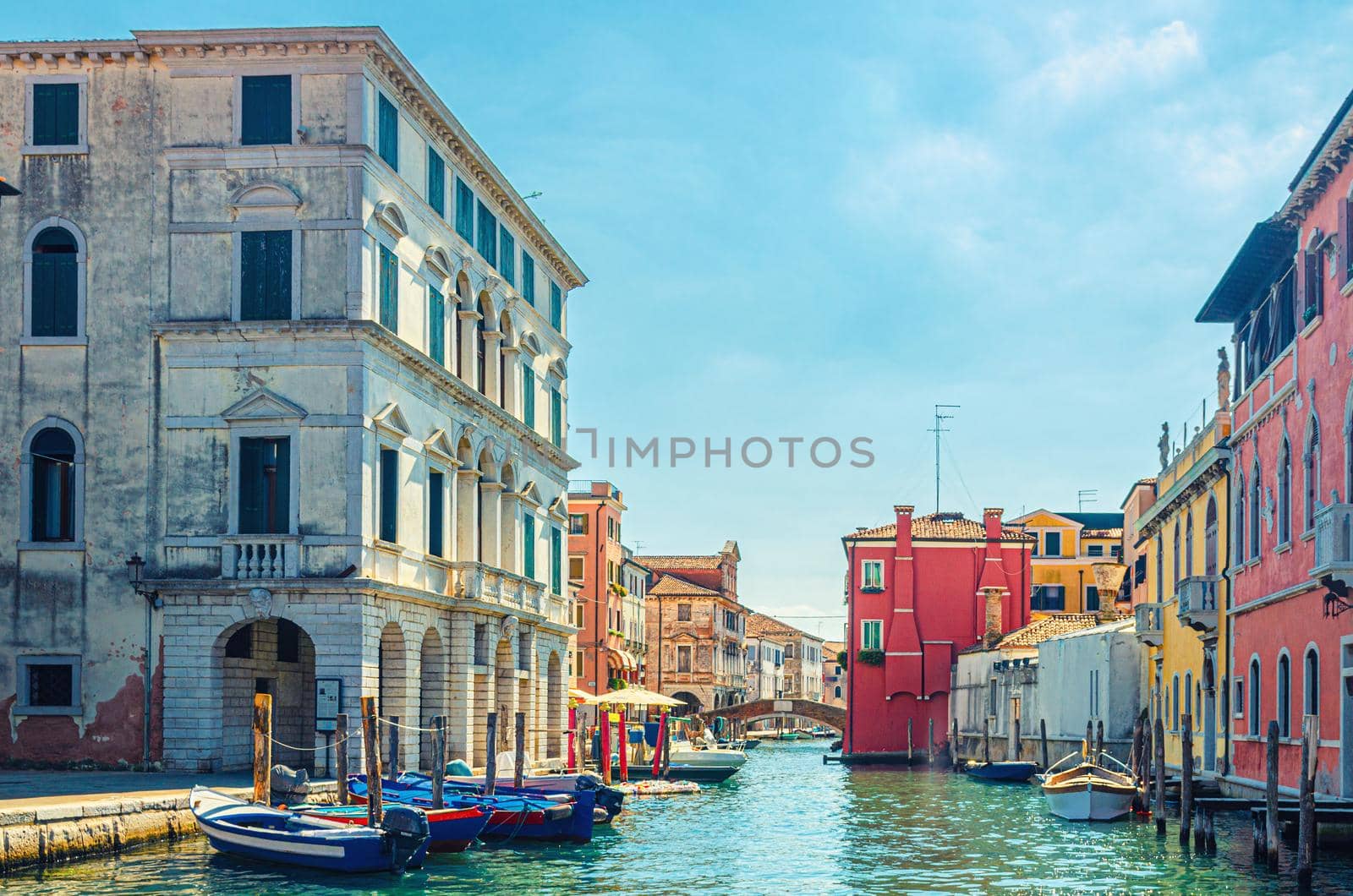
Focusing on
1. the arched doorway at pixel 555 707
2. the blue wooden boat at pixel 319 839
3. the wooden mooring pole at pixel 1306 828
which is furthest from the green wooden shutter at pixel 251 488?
the wooden mooring pole at pixel 1306 828

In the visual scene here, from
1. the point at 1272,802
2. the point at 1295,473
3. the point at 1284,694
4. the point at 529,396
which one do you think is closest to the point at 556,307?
the point at 529,396

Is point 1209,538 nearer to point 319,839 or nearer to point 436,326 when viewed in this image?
point 436,326

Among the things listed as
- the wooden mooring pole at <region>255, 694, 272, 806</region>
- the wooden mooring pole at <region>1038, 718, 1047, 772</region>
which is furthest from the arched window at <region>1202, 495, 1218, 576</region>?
the wooden mooring pole at <region>255, 694, 272, 806</region>

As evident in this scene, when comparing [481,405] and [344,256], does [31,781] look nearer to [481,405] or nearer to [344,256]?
[344,256]

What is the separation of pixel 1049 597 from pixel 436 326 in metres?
46.9

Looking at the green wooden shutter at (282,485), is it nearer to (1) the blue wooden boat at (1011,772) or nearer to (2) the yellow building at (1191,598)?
(2) the yellow building at (1191,598)

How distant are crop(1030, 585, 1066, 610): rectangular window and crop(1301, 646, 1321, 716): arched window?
50346 millimetres

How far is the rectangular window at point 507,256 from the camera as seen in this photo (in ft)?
117

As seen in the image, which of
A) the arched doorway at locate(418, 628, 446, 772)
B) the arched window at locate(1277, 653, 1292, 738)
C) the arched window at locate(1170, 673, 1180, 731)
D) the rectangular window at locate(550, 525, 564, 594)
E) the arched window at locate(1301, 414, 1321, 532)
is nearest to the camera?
the arched window at locate(1301, 414, 1321, 532)

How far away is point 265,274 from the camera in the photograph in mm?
26797

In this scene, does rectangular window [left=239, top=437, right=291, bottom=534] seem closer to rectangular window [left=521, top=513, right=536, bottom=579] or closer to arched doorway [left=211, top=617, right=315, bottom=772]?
arched doorway [left=211, top=617, right=315, bottom=772]

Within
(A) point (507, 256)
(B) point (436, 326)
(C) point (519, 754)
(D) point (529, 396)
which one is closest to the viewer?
(C) point (519, 754)

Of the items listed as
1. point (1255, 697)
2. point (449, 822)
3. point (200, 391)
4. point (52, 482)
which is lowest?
point (449, 822)

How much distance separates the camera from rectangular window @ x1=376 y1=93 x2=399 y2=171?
2778cm
